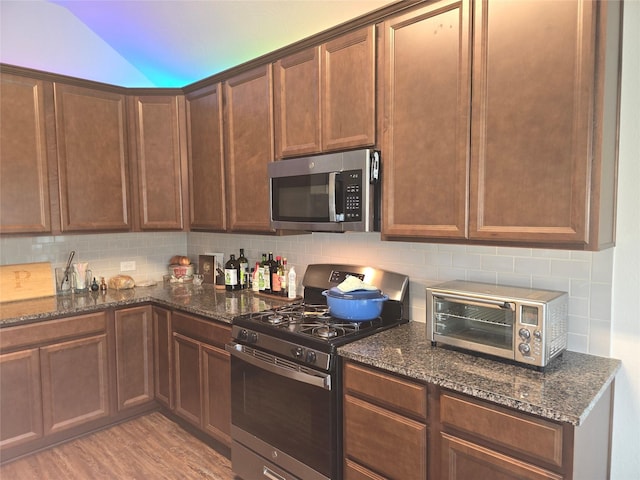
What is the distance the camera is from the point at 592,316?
5.94 ft

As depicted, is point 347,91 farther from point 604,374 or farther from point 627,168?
point 604,374

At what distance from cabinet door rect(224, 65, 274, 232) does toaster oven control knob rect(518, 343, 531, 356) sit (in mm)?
1620

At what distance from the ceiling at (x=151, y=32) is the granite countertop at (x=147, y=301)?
1753 millimetres

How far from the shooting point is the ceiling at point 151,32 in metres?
2.74

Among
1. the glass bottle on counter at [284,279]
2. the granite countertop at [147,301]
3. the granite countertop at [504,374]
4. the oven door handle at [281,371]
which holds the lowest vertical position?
the oven door handle at [281,371]

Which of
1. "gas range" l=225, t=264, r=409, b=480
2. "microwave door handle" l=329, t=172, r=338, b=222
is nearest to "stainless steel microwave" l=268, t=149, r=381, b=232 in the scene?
"microwave door handle" l=329, t=172, r=338, b=222

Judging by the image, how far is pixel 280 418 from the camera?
84.4 inches

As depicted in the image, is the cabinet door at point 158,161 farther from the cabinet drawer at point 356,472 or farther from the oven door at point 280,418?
the cabinet drawer at point 356,472

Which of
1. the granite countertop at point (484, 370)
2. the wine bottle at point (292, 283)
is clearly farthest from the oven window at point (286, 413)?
the wine bottle at point (292, 283)

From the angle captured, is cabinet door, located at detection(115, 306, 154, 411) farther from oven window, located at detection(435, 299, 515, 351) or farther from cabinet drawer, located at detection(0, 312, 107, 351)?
oven window, located at detection(435, 299, 515, 351)

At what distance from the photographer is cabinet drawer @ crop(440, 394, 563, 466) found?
4.44 ft

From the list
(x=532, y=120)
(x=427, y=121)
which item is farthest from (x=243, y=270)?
(x=532, y=120)

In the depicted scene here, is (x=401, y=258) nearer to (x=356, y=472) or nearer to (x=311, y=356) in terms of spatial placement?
(x=311, y=356)

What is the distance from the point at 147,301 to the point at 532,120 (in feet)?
9.00
